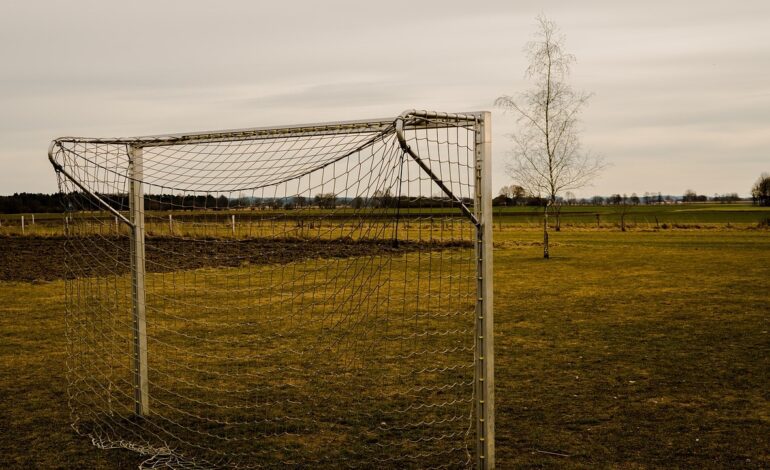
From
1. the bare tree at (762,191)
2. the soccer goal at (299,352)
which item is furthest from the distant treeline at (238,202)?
the bare tree at (762,191)

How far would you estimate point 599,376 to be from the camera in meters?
6.77

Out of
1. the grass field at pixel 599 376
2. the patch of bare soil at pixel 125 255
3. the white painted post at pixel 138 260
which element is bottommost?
the grass field at pixel 599 376

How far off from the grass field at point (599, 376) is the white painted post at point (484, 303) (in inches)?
15.3

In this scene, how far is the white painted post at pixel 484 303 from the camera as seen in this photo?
4.23 meters

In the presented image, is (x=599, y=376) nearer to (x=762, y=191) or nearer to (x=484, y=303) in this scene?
(x=484, y=303)

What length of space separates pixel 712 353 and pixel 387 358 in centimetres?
355

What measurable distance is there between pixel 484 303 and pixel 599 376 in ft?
10.1

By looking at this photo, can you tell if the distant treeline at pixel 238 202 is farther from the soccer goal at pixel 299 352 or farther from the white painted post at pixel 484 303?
the white painted post at pixel 484 303

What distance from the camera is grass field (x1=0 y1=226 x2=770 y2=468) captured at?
4.80 meters

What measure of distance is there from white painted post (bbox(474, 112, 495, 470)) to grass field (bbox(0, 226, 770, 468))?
15.3 inches

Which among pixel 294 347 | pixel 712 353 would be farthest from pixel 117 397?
pixel 712 353

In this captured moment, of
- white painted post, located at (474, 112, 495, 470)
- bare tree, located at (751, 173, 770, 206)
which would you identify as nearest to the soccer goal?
white painted post, located at (474, 112, 495, 470)

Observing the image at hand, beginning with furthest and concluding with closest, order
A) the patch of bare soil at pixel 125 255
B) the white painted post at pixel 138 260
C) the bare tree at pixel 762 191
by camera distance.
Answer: the bare tree at pixel 762 191 → the patch of bare soil at pixel 125 255 → the white painted post at pixel 138 260

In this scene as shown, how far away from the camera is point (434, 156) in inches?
169
